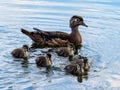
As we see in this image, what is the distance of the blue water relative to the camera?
10.6 meters

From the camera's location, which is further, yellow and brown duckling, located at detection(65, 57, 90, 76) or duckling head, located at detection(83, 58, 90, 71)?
duckling head, located at detection(83, 58, 90, 71)

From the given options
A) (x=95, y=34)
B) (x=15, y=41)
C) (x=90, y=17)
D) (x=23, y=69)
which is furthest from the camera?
(x=90, y=17)

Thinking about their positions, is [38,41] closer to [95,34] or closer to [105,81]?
[95,34]

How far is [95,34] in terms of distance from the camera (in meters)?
15.3

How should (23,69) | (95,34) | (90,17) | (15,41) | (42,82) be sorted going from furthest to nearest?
(90,17) → (95,34) → (15,41) → (23,69) → (42,82)

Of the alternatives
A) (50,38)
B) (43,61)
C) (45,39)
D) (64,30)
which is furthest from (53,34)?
(43,61)

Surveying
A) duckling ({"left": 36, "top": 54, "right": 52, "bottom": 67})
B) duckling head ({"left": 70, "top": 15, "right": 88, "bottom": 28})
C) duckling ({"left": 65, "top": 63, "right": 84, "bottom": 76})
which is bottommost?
duckling ({"left": 65, "top": 63, "right": 84, "bottom": 76})

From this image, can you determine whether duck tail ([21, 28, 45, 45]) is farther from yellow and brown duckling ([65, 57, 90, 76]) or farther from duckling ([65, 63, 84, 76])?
duckling ([65, 63, 84, 76])

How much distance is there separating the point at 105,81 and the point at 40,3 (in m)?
9.69

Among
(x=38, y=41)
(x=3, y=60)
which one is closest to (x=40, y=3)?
(x=38, y=41)

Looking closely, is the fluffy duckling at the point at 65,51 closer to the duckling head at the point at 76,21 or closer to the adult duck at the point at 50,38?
the adult duck at the point at 50,38

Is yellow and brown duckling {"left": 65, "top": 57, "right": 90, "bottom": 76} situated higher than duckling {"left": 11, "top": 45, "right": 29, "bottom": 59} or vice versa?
duckling {"left": 11, "top": 45, "right": 29, "bottom": 59}

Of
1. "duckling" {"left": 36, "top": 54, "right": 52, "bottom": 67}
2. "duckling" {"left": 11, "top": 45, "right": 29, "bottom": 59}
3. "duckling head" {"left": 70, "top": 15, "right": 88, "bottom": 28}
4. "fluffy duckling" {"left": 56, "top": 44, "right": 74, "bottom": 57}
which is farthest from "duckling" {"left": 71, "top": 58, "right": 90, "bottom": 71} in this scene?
"duckling head" {"left": 70, "top": 15, "right": 88, "bottom": 28}

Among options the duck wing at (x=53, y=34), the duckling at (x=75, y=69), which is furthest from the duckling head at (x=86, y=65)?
the duck wing at (x=53, y=34)
